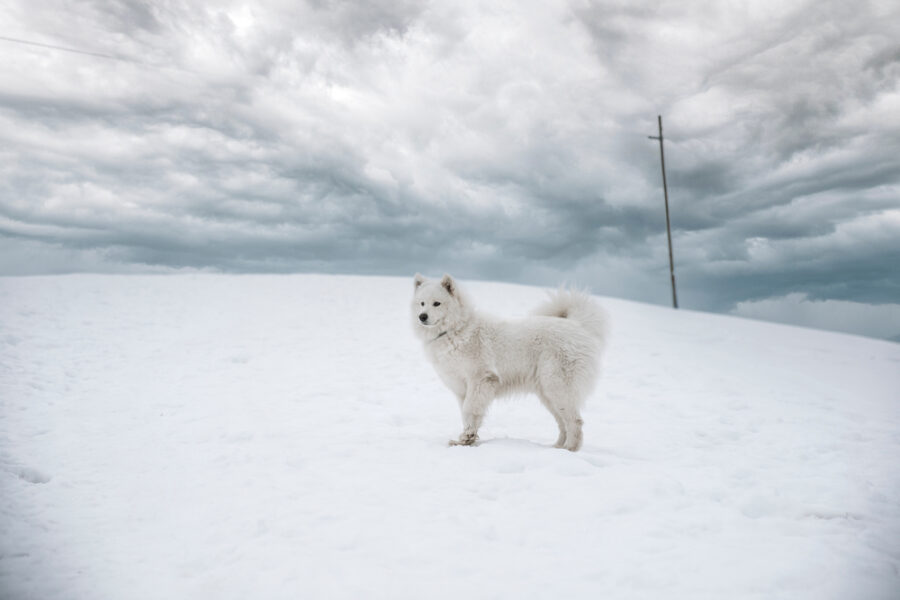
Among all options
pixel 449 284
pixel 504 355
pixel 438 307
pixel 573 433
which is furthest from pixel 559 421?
pixel 449 284

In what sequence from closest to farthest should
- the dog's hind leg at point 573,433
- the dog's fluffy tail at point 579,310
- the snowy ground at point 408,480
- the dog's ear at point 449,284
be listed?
the snowy ground at point 408,480
the dog's hind leg at point 573,433
the dog's ear at point 449,284
the dog's fluffy tail at point 579,310

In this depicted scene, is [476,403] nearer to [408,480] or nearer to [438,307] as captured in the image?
[438,307]

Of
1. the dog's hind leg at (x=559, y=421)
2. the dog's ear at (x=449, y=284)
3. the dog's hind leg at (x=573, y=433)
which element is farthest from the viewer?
the dog's ear at (x=449, y=284)

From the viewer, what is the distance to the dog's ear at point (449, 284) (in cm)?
584

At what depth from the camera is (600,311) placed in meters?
6.00

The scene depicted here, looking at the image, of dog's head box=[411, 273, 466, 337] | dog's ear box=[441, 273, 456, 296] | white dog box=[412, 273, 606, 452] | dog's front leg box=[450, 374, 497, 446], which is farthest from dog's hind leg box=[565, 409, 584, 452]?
dog's ear box=[441, 273, 456, 296]

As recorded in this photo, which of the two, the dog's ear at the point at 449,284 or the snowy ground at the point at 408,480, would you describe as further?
the dog's ear at the point at 449,284

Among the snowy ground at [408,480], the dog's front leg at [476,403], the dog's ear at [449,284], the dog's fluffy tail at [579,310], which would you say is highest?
the dog's ear at [449,284]

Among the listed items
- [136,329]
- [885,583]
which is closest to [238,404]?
[136,329]

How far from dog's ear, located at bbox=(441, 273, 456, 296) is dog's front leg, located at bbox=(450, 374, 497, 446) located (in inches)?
44.1

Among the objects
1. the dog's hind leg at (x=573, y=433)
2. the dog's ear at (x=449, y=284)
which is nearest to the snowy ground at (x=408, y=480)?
the dog's hind leg at (x=573, y=433)

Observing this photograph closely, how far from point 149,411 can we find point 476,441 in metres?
5.44

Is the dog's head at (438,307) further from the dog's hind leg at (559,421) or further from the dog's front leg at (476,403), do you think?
the dog's hind leg at (559,421)

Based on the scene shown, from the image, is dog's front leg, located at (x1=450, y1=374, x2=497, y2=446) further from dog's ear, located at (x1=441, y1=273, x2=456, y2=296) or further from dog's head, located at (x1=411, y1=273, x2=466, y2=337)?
dog's ear, located at (x1=441, y1=273, x2=456, y2=296)
